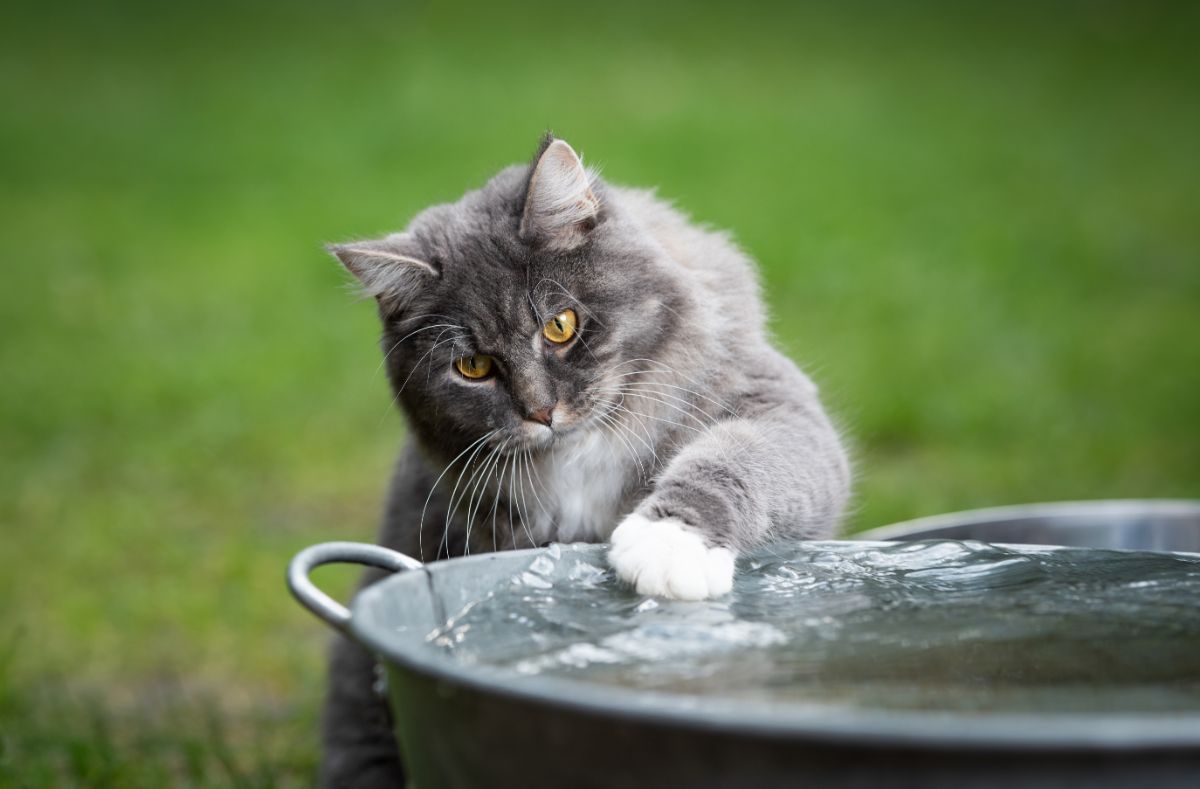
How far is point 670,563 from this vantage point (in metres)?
1.93

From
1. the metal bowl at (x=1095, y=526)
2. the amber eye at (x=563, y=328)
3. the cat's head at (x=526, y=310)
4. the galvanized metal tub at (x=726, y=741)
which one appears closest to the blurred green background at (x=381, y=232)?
the metal bowl at (x=1095, y=526)

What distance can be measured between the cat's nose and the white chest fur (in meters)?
0.14

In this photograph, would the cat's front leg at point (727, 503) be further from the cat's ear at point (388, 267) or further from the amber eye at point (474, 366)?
the cat's ear at point (388, 267)

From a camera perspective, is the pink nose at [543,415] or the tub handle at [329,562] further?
the pink nose at [543,415]

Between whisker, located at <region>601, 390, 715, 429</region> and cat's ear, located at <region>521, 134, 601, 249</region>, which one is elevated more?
cat's ear, located at <region>521, 134, 601, 249</region>

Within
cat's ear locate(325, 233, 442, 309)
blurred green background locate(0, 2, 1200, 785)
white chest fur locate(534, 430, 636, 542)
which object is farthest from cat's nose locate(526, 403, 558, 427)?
blurred green background locate(0, 2, 1200, 785)

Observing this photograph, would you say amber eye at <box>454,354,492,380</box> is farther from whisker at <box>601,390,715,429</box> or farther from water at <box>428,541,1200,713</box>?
water at <box>428,541,1200,713</box>

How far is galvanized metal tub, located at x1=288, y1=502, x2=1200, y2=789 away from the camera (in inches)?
43.5

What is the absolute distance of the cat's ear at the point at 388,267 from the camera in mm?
2426

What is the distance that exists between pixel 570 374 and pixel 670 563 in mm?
621

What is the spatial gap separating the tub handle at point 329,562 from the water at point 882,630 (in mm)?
126

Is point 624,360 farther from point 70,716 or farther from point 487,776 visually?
point 70,716

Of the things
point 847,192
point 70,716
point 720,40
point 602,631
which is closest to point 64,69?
point 720,40

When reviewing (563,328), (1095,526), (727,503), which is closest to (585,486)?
(563,328)
